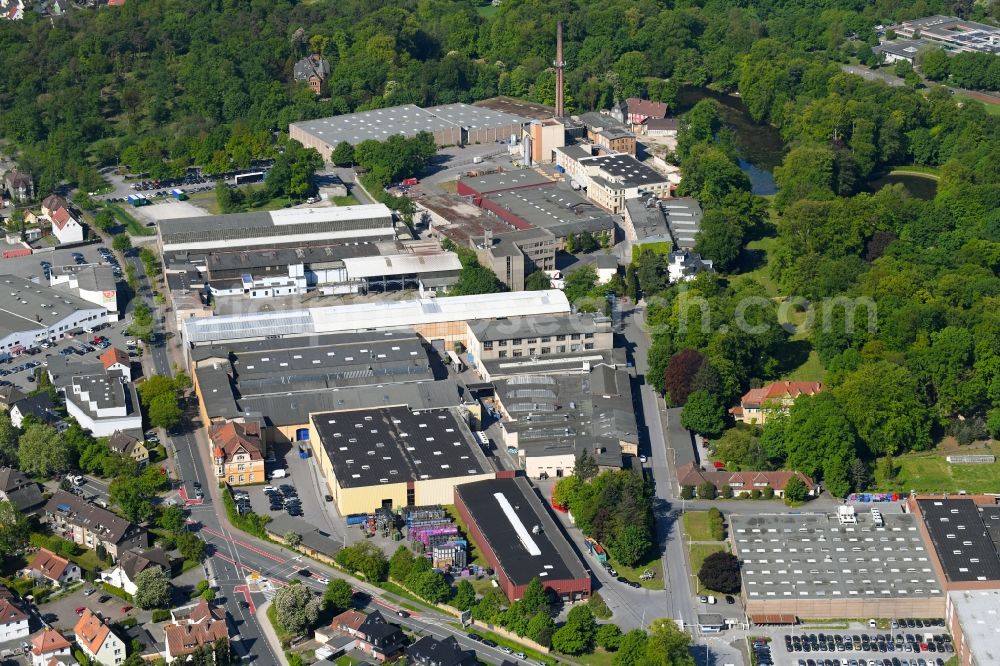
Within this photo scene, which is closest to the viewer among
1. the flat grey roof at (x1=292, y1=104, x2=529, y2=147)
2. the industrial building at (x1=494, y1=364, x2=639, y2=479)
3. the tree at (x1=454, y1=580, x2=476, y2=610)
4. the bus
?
the tree at (x1=454, y1=580, x2=476, y2=610)

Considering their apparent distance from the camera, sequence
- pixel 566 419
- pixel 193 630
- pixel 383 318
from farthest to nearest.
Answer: pixel 383 318 → pixel 566 419 → pixel 193 630

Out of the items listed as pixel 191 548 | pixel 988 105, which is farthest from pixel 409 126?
pixel 191 548

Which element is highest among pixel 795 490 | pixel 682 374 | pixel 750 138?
pixel 682 374

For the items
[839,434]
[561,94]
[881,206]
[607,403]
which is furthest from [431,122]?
[839,434]

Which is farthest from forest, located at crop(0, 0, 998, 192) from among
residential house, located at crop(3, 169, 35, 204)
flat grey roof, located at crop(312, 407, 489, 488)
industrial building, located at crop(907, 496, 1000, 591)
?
industrial building, located at crop(907, 496, 1000, 591)

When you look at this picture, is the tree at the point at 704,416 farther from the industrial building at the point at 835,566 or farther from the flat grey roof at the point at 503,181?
the flat grey roof at the point at 503,181

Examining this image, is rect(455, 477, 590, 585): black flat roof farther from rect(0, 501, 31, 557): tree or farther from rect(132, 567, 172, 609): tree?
rect(0, 501, 31, 557): tree

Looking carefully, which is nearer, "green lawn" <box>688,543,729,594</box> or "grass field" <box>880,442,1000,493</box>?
"green lawn" <box>688,543,729,594</box>

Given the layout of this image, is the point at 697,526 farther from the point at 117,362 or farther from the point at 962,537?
the point at 117,362
